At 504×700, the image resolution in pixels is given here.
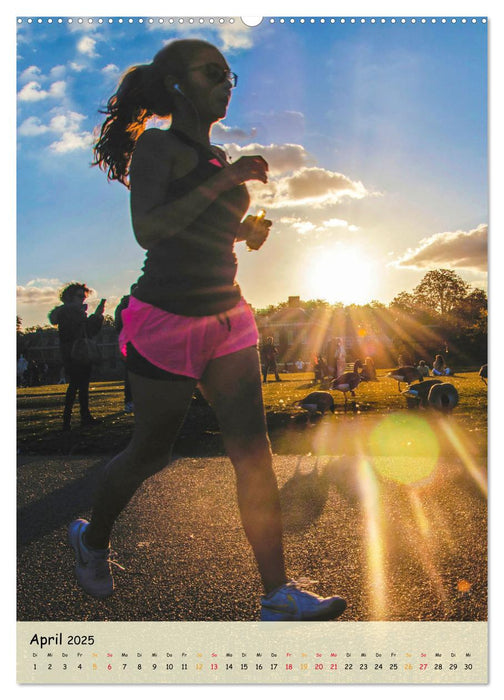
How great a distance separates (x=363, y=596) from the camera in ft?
8.04

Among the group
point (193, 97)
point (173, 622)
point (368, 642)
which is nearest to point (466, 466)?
point (368, 642)

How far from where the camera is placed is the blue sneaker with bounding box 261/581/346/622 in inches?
78.5

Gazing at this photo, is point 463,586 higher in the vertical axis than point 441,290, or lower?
lower

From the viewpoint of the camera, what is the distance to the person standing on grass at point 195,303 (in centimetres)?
195

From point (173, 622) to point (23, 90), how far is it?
260 cm

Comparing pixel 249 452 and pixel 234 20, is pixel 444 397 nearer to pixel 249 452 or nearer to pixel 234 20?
pixel 234 20

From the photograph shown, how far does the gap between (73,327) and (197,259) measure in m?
3.79

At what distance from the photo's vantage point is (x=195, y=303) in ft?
6.61

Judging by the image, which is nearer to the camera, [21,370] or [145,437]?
[145,437]

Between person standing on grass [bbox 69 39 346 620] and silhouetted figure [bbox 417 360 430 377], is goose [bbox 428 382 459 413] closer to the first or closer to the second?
silhouetted figure [bbox 417 360 430 377]

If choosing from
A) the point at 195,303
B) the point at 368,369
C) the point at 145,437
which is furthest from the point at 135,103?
the point at 368,369

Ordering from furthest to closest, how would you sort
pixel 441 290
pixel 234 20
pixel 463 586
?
1. pixel 441 290
2. pixel 234 20
3. pixel 463 586

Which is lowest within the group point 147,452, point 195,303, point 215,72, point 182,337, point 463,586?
point 463,586

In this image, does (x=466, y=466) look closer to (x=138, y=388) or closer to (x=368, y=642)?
(x=368, y=642)
